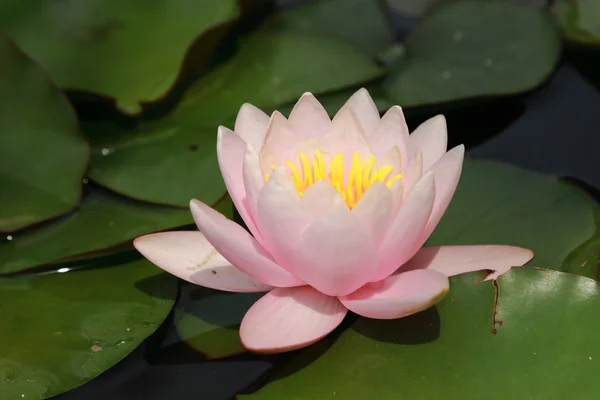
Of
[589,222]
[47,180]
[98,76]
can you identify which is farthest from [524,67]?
[47,180]

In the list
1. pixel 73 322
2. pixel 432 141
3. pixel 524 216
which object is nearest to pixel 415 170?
pixel 432 141

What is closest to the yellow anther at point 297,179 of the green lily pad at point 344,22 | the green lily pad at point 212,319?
the green lily pad at point 212,319

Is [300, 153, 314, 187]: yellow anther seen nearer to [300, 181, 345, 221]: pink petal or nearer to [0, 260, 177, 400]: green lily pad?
[300, 181, 345, 221]: pink petal

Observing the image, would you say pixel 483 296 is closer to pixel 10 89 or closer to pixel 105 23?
pixel 10 89

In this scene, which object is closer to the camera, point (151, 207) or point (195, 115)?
point (151, 207)

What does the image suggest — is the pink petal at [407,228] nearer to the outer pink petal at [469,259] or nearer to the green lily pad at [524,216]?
the outer pink petal at [469,259]
